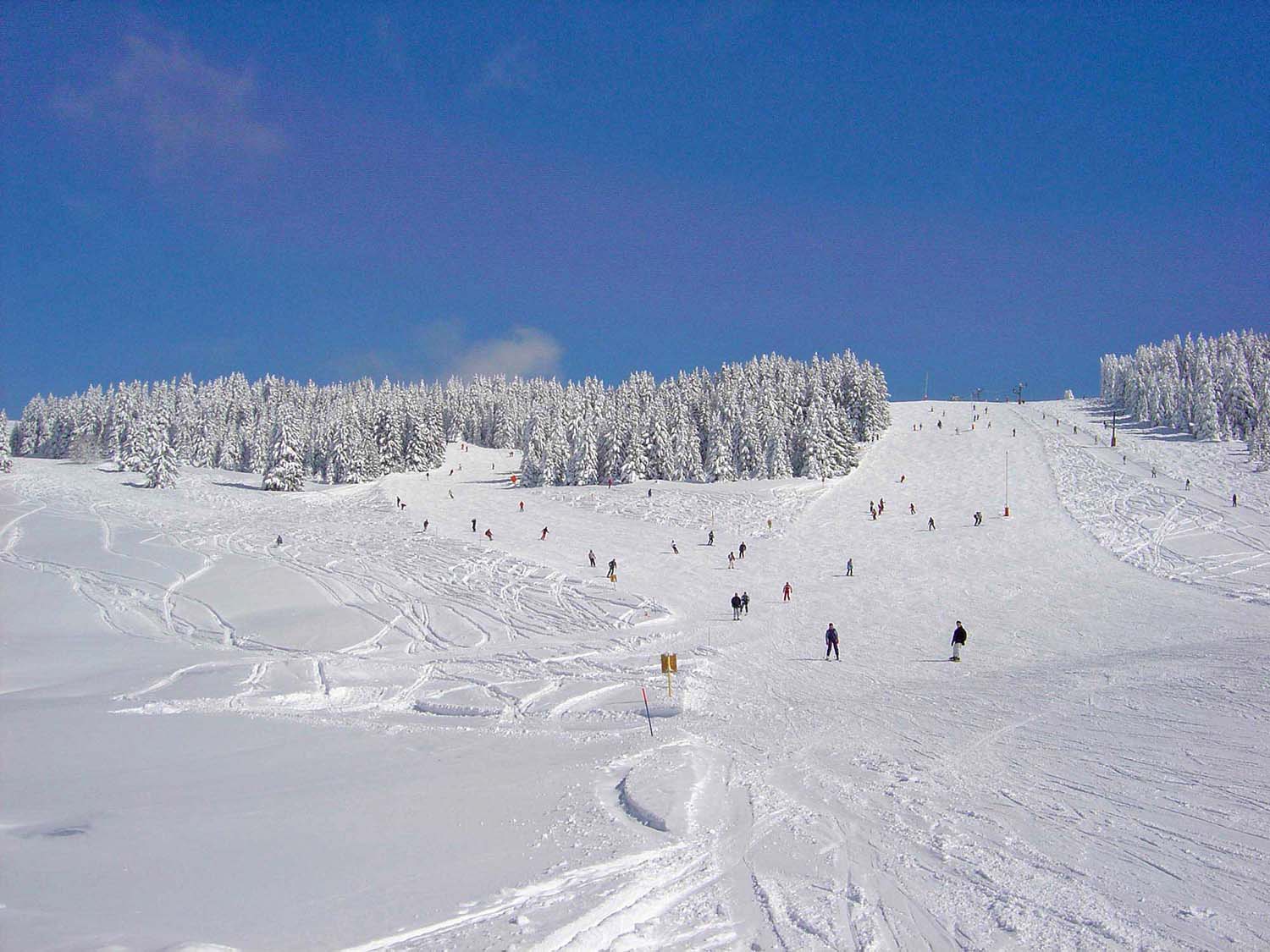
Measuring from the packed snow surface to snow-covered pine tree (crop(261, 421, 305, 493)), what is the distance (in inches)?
1504

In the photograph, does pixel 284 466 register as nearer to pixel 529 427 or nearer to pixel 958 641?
pixel 529 427

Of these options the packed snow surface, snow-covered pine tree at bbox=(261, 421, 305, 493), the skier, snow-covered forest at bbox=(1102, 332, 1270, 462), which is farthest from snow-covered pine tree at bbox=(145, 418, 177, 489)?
snow-covered forest at bbox=(1102, 332, 1270, 462)

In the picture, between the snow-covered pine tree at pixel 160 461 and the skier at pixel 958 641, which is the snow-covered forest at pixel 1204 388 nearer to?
the skier at pixel 958 641

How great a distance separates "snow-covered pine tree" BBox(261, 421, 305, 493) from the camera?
2997 inches

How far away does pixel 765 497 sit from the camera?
58750mm

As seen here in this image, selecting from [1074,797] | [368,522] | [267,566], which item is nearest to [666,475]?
[368,522]

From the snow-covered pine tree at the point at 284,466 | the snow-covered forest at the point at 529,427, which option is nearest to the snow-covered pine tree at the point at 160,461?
the snow-covered forest at the point at 529,427

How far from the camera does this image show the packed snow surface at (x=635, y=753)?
6379mm

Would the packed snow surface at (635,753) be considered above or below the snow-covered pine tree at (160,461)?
below

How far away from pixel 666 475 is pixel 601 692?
6220 centimetres

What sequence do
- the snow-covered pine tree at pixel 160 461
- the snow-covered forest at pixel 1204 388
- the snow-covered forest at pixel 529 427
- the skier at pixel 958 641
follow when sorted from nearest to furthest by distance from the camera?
the skier at pixel 958 641
the snow-covered pine tree at pixel 160 461
the snow-covered forest at pixel 529 427
the snow-covered forest at pixel 1204 388

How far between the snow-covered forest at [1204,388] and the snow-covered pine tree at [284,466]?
92502mm

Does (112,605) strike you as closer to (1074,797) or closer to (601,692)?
(601,692)

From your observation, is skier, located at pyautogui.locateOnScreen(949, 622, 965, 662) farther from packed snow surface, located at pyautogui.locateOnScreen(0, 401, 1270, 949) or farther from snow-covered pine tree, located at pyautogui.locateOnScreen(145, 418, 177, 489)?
snow-covered pine tree, located at pyautogui.locateOnScreen(145, 418, 177, 489)
